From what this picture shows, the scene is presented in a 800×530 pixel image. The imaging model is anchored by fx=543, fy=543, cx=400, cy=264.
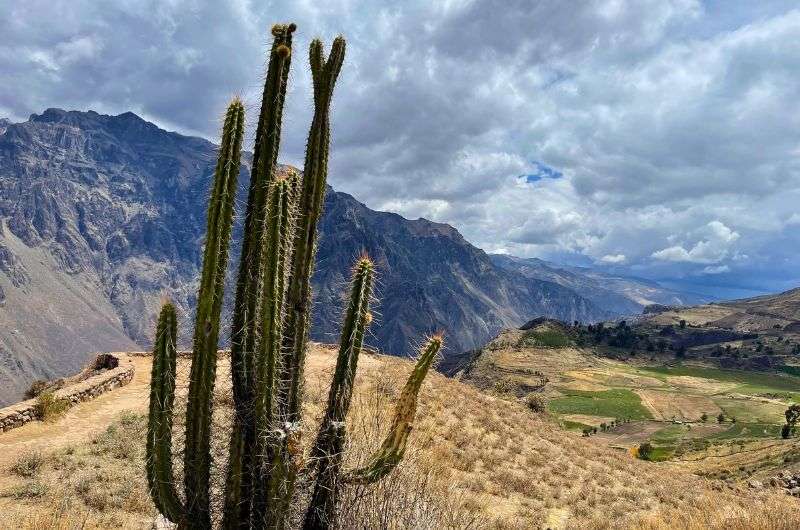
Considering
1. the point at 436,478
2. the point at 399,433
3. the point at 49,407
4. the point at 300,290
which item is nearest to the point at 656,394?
the point at 436,478

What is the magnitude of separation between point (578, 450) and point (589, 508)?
907cm

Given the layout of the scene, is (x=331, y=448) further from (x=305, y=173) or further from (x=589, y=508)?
(x=589, y=508)

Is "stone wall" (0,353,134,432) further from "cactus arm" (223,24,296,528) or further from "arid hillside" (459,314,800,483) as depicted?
A: "arid hillside" (459,314,800,483)

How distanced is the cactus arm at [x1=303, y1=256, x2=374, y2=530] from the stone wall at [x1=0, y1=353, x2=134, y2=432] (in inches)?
506

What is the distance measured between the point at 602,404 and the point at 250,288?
137 meters

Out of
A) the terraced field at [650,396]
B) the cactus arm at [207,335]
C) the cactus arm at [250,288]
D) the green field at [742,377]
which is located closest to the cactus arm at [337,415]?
the cactus arm at [250,288]

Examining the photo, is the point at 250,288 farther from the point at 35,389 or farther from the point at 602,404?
the point at 602,404

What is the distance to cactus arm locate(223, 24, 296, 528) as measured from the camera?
6.17 m

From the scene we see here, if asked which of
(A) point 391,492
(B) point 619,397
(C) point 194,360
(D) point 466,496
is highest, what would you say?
(C) point 194,360

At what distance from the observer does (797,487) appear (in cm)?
2252

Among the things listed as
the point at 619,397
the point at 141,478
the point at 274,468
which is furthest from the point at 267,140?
the point at 619,397

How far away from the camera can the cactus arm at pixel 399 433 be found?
697 centimetres

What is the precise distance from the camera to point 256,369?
6.18 metres

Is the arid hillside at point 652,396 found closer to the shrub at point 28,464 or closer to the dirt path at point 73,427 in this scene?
the dirt path at point 73,427
